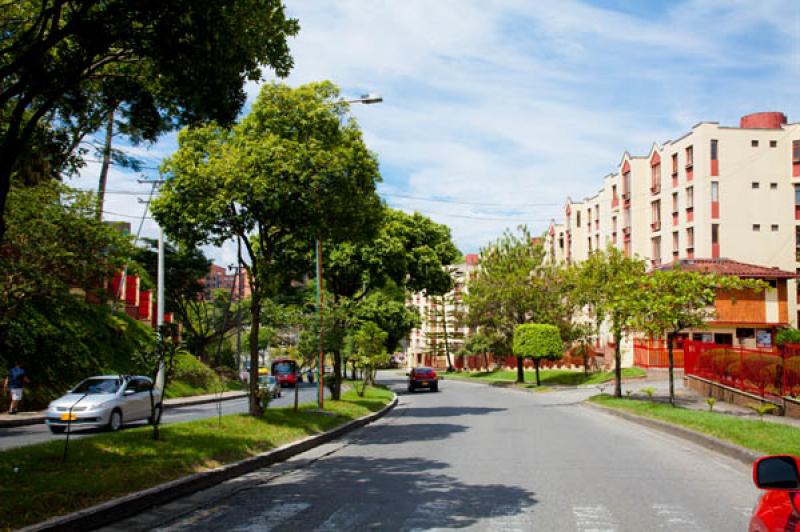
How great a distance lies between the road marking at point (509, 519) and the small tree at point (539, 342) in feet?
122

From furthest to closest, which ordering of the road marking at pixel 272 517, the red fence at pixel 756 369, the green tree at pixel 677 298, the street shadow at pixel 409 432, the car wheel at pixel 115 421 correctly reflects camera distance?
the green tree at pixel 677 298, the car wheel at pixel 115 421, the red fence at pixel 756 369, the street shadow at pixel 409 432, the road marking at pixel 272 517

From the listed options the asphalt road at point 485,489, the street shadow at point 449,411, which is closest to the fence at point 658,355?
the street shadow at point 449,411

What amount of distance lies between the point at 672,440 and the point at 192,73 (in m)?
12.8

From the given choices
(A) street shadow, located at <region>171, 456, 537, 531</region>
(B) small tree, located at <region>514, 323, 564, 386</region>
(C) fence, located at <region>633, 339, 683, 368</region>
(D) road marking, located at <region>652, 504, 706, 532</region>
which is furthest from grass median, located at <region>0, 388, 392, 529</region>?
(B) small tree, located at <region>514, 323, 564, 386</region>

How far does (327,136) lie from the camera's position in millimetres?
18969

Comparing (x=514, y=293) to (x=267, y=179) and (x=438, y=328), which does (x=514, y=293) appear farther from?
(x=438, y=328)

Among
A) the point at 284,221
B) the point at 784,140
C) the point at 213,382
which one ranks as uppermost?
the point at 784,140

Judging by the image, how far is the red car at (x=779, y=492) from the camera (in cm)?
346

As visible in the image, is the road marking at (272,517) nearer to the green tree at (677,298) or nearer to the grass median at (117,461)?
the grass median at (117,461)

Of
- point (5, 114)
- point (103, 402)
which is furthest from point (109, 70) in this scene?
point (103, 402)

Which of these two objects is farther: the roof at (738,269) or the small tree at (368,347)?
the roof at (738,269)

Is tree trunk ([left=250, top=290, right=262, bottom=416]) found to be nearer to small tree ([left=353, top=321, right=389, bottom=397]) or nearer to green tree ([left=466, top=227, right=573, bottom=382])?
small tree ([left=353, top=321, right=389, bottom=397])

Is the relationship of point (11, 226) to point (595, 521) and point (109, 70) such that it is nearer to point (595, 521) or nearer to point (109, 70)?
point (109, 70)

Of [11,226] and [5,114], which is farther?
[11,226]
